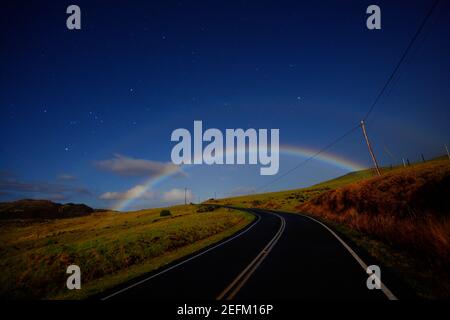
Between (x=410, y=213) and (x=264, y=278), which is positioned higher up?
(x=410, y=213)

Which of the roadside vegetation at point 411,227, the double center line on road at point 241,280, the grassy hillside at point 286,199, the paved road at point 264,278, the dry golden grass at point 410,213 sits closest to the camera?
the paved road at point 264,278

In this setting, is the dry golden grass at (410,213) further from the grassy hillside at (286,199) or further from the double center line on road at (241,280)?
the grassy hillside at (286,199)

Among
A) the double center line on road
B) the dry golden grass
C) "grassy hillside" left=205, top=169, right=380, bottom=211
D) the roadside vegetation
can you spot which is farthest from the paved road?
"grassy hillside" left=205, top=169, right=380, bottom=211

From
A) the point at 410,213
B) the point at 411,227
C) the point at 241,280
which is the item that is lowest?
the point at 241,280

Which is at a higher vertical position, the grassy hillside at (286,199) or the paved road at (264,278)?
the paved road at (264,278)

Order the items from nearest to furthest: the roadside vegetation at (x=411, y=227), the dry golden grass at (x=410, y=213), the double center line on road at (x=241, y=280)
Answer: the double center line on road at (x=241, y=280)
the roadside vegetation at (x=411, y=227)
the dry golden grass at (x=410, y=213)

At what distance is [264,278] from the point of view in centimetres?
674

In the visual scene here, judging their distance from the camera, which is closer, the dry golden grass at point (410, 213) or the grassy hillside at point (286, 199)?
the dry golden grass at point (410, 213)

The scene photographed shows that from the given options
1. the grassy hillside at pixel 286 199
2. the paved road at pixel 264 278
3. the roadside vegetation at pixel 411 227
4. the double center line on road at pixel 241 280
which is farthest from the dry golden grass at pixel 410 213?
the grassy hillside at pixel 286 199

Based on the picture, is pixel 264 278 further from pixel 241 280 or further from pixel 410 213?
pixel 410 213

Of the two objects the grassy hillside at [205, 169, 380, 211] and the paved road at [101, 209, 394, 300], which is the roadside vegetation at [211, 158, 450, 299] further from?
the grassy hillside at [205, 169, 380, 211]

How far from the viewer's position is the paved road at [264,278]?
218 inches

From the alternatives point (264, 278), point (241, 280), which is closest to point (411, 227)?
point (264, 278)
